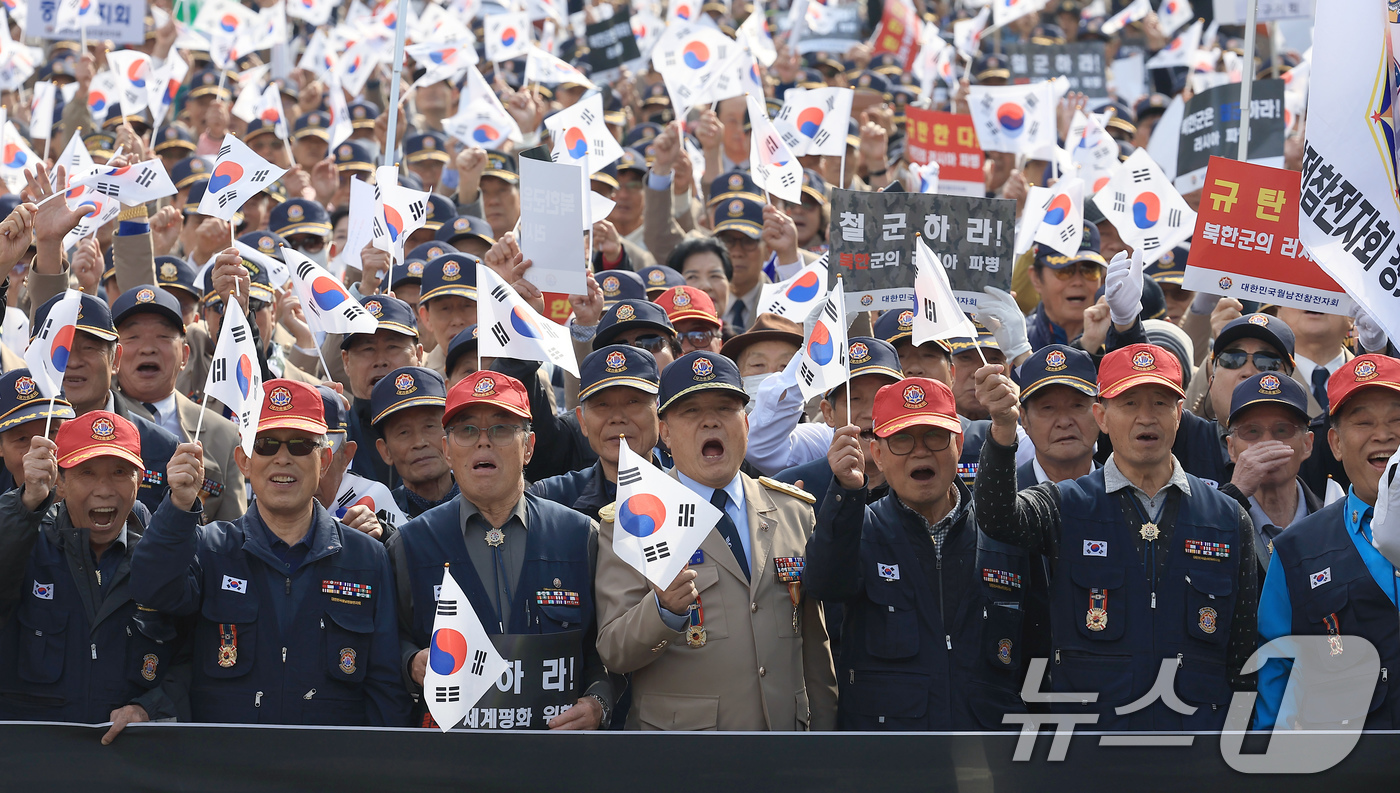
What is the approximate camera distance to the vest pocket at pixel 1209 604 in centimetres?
530

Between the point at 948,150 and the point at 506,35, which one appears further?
the point at 506,35

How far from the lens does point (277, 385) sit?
5.56m

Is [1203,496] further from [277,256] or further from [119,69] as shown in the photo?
[119,69]

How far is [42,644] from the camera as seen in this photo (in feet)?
17.3

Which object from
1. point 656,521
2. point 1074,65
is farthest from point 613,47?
point 656,521

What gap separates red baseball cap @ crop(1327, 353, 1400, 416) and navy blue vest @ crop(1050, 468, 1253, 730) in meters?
0.69

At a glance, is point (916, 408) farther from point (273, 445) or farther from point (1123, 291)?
point (273, 445)

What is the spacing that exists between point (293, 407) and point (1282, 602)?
3765 millimetres

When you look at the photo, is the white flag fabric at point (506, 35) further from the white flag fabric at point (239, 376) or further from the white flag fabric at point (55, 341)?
the white flag fabric at point (55, 341)

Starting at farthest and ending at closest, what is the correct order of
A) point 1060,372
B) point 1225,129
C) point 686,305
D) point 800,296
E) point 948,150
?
point 948,150 → point 1225,129 → point 800,296 → point 686,305 → point 1060,372

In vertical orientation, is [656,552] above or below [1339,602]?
above

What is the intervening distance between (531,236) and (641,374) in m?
1.55

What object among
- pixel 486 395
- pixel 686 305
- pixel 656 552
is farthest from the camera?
pixel 686 305

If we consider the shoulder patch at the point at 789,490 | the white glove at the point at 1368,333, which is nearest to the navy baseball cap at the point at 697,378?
the shoulder patch at the point at 789,490
